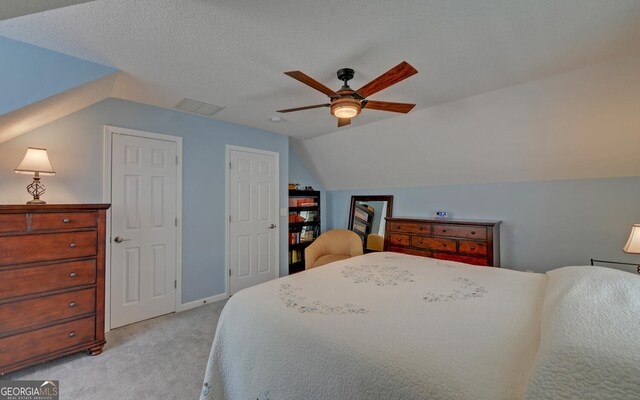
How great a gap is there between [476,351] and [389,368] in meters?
0.32

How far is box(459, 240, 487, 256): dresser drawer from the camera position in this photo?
328 cm

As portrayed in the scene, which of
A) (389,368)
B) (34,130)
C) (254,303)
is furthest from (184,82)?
(389,368)

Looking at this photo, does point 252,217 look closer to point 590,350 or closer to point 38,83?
point 38,83

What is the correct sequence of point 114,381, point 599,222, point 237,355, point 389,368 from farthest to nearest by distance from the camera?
point 599,222, point 114,381, point 237,355, point 389,368

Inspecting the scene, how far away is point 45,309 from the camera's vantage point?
6.66 feet

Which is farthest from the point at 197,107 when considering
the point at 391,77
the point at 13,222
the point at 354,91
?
the point at 391,77

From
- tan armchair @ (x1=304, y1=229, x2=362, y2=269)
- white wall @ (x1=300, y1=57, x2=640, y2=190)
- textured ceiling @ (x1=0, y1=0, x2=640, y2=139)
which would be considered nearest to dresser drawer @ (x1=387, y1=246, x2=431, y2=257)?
tan armchair @ (x1=304, y1=229, x2=362, y2=269)

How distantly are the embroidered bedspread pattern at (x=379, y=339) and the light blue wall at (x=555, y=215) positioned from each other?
1.90m

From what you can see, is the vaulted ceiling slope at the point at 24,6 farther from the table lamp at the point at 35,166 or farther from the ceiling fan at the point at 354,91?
the table lamp at the point at 35,166

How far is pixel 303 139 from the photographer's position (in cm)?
476

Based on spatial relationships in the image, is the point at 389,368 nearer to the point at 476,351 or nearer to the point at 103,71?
the point at 476,351

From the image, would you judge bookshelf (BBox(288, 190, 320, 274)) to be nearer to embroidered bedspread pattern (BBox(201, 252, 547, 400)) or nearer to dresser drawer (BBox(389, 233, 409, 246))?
dresser drawer (BBox(389, 233, 409, 246))

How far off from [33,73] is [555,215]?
524 centimetres

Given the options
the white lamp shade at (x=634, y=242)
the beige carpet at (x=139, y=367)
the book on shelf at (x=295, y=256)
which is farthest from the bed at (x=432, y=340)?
the book on shelf at (x=295, y=256)
